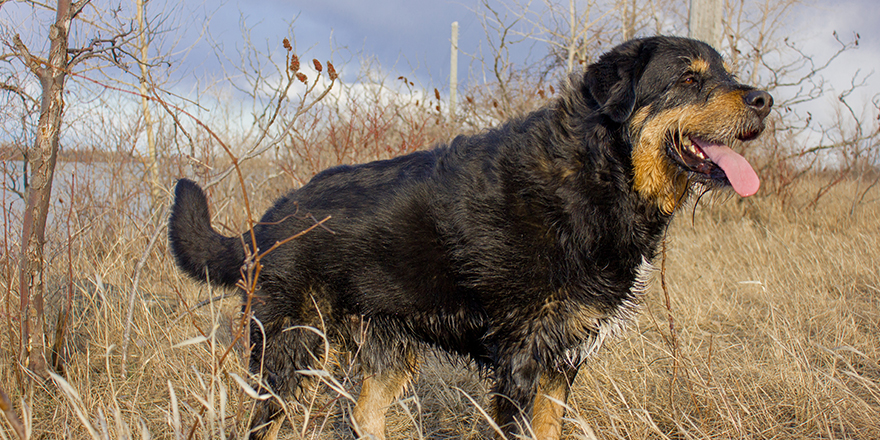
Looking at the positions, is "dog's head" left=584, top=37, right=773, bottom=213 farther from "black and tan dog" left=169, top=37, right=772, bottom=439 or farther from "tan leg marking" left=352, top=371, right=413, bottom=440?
"tan leg marking" left=352, top=371, right=413, bottom=440

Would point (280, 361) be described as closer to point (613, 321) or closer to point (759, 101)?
point (613, 321)

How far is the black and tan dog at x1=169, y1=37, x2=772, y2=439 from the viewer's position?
2156 mm

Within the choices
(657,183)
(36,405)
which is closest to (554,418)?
(657,183)

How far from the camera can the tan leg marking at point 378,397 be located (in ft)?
9.34

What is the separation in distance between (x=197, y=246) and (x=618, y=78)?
7.34 ft

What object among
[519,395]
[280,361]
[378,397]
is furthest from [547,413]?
[280,361]

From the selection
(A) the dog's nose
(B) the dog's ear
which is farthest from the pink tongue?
(B) the dog's ear

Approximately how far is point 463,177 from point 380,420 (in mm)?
1506

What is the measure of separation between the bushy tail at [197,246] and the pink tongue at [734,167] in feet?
7.53

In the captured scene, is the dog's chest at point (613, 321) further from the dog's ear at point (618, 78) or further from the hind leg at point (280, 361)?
the hind leg at point (280, 361)

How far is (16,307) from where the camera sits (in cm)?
311

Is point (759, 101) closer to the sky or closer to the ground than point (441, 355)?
closer to the sky

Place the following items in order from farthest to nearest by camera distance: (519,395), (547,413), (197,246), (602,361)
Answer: (602,361)
(197,246)
(547,413)
(519,395)

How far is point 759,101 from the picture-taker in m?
2.14
